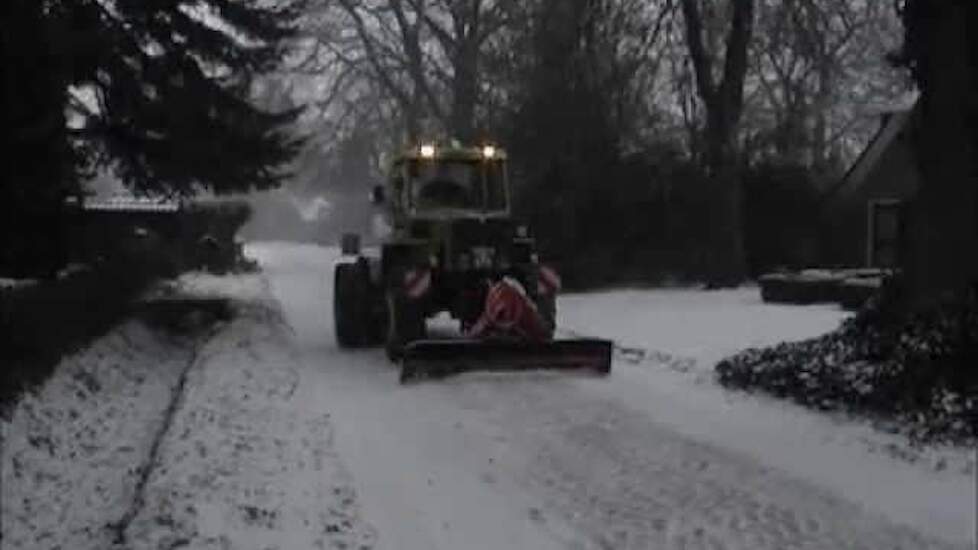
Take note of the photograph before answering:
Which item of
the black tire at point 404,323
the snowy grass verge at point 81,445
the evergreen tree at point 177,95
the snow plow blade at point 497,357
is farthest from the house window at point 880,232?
the snowy grass verge at point 81,445

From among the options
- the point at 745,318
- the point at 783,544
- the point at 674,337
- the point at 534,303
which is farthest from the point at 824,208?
the point at 783,544

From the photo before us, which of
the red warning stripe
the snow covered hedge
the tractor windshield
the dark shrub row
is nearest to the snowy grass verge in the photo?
the dark shrub row

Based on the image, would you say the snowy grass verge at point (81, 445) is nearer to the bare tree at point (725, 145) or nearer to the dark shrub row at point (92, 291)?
the dark shrub row at point (92, 291)

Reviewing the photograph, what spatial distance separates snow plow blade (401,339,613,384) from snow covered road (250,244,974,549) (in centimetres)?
46

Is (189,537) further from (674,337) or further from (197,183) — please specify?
(197,183)

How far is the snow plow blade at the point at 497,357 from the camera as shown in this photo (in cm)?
1589

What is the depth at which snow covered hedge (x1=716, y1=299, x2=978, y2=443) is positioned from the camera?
1112 centimetres

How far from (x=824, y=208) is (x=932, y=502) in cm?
2708

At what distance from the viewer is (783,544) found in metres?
8.40

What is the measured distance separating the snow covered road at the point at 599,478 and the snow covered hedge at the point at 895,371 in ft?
1.66

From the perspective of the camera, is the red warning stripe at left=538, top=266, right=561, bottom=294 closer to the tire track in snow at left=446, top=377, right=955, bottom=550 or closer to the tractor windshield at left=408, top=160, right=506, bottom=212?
the tractor windshield at left=408, top=160, right=506, bottom=212

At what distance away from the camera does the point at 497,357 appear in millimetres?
16016

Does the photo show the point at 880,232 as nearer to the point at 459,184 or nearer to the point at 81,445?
the point at 459,184

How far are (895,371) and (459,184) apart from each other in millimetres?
8865
